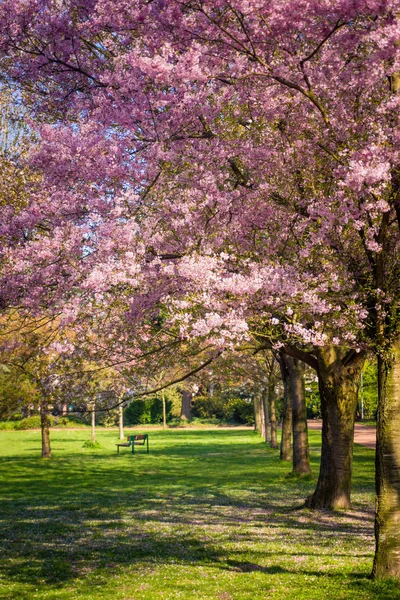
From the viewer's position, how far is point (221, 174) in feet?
38.3

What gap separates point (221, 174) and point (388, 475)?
542cm

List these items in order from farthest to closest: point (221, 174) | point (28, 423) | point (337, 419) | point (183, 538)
→ 1. point (28, 423)
2. point (337, 419)
3. point (183, 538)
4. point (221, 174)

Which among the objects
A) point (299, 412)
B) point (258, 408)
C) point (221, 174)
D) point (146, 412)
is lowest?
point (146, 412)

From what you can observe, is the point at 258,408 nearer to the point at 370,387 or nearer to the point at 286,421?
the point at 370,387

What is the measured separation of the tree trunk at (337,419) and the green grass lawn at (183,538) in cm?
59

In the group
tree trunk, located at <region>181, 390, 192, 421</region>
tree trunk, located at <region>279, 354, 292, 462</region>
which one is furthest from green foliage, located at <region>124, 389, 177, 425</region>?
tree trunk, located at <region>279, 354, 292, 462</region>

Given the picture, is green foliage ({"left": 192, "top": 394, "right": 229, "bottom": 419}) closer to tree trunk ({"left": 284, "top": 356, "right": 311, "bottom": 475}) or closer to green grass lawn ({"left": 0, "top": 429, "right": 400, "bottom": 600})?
green grass lawn ({"left": 0, "top": 429, "right": 400, "bottom": 600})

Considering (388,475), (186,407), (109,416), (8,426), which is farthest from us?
(186,407)

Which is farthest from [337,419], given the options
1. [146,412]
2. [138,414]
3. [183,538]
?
[138,414]

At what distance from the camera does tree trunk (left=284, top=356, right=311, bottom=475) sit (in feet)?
78.4

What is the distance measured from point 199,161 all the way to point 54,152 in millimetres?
2453

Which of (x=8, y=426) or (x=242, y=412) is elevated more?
(x=242, y=412)

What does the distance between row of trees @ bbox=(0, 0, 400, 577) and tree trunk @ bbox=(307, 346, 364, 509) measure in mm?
4807

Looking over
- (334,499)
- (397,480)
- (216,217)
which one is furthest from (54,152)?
(334,499)
